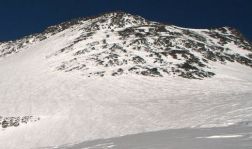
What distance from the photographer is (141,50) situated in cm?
4738

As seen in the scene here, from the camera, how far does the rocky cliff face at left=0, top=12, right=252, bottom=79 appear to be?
142 ft

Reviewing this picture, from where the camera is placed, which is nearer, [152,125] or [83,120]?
[152,125]

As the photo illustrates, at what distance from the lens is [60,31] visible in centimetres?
6475

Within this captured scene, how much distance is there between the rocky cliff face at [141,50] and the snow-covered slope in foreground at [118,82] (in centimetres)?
11

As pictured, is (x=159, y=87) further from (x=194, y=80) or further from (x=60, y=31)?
(x=60, y=31)

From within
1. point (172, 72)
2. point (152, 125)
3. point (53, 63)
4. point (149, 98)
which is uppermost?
point (53, 63)

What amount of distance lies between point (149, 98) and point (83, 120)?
23.4 ft

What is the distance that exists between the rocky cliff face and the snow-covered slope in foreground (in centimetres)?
11

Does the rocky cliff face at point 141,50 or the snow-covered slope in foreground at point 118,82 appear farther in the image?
the rocky cliff face at point 141,50

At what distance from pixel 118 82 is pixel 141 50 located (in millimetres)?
9358

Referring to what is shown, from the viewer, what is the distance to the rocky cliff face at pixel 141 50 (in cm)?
4328

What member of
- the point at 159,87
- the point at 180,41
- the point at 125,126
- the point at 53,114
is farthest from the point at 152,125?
the point at 180,41

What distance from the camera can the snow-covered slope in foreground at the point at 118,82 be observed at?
26344 millimetres

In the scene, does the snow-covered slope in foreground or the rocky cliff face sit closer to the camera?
the snow-covered slope in foreground
